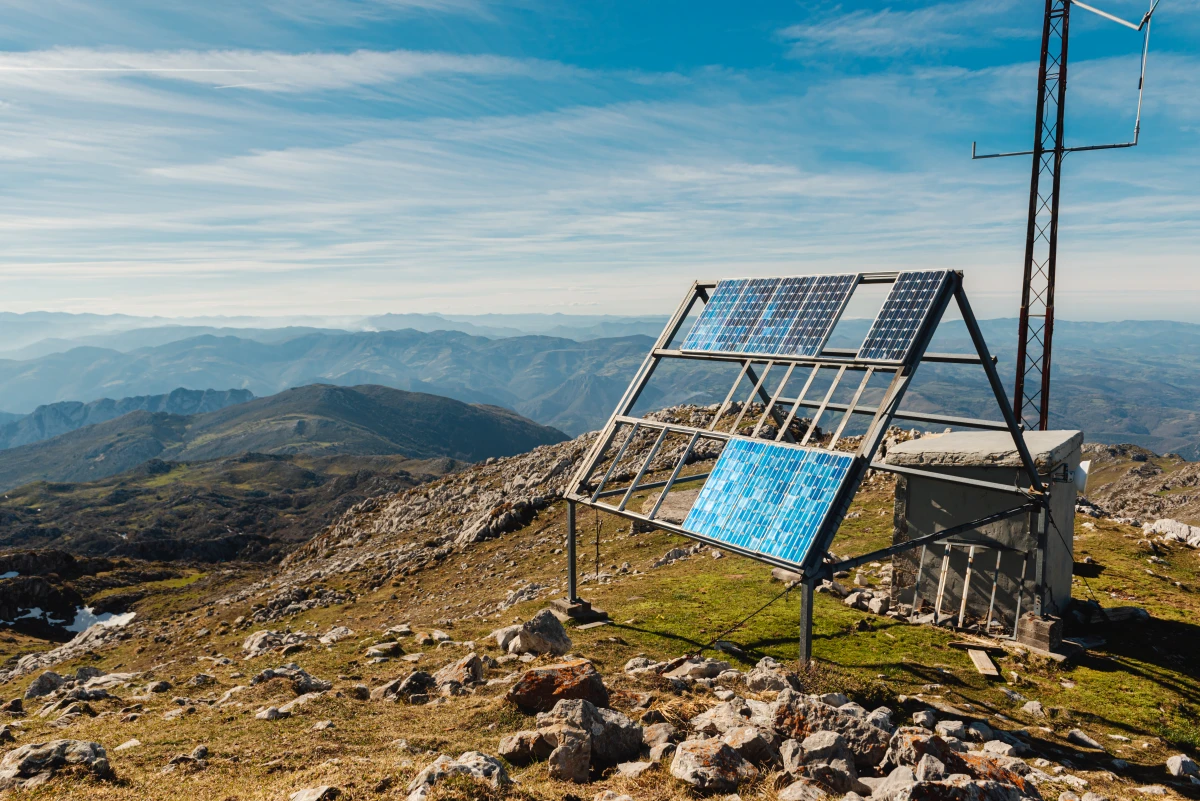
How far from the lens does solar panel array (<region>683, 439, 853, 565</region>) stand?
49.2 ft

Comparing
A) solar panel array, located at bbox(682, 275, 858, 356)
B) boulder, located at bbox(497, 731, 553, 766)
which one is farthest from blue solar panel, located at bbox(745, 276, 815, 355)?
boulder, located at bbox(497, 731, 553, 766)

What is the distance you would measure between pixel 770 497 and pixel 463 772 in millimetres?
9329

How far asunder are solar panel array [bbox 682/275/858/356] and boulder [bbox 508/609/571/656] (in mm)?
9305

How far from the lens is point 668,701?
44.8 feet

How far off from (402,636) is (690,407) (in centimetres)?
4536

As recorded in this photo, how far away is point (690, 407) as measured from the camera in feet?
217

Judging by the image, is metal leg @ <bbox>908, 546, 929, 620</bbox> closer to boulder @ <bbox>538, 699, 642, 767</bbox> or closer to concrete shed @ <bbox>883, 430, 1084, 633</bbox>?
concrete shed @ <bbox>883, 430, 1084, 633</bbox>

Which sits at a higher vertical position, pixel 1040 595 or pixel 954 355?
pixel 954 355

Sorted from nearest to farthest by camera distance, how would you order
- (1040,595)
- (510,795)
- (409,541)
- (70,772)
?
(510,795) < (70,772) < (1040,595) < (409,541)

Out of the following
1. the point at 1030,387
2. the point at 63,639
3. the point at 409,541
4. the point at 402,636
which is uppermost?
the point at 1030,387

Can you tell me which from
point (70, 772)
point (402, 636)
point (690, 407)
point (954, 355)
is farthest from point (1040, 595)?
point (690, 407)

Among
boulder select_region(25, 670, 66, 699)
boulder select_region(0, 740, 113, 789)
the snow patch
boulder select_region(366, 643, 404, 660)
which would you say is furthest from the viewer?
the snow patch

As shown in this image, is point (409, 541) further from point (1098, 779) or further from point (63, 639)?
point (1098, 779)

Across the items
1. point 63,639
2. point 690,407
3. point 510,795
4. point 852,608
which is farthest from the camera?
point 63,639
